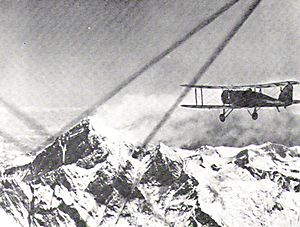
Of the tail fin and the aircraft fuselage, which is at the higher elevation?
the aircraft fuselage

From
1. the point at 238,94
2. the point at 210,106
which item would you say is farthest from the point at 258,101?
the point at 210,106

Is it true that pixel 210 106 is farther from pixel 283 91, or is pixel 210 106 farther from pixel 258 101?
pixel 283 91

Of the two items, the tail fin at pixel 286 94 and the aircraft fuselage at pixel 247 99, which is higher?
the aircraft fuselage at pixel 247 99

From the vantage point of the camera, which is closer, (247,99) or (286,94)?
(247,99)

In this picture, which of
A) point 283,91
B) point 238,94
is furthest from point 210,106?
point 283,91

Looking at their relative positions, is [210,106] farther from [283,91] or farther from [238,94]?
[283,91]

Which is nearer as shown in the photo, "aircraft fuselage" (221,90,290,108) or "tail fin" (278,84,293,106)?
"aircraft fuselage" (221,90,290,108)

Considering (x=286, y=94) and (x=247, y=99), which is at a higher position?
(x=247, y=99)

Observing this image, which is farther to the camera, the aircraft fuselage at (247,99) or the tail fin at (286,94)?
the tail fin at (286,94)

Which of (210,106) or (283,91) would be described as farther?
(283,91)
